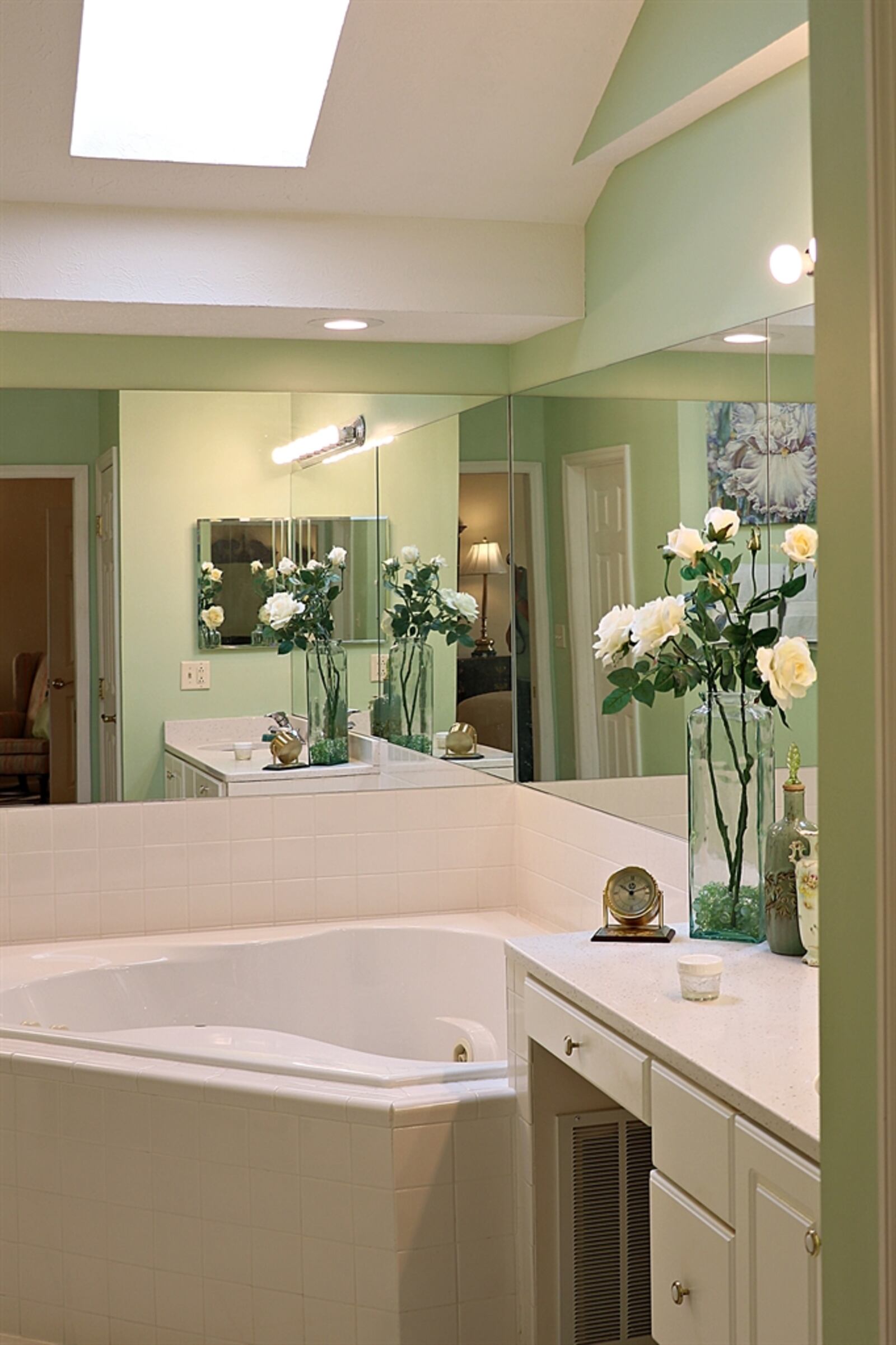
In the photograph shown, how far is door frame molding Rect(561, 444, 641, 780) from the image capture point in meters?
3.45

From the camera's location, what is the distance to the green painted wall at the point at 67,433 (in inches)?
145

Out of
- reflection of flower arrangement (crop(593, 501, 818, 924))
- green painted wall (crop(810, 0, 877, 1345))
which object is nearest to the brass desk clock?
reflection of flower arrangement (crop(593, 501, 818, 924))

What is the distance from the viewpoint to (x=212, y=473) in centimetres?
386

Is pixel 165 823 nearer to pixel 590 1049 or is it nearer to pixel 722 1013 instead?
pixel 590 1049

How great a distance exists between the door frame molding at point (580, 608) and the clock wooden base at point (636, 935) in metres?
0.85

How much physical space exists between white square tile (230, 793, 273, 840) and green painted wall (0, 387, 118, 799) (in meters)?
0.37

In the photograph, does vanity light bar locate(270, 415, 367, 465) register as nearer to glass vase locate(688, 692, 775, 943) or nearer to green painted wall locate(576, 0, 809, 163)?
green painted wall locate(576, 0, 809, 163)

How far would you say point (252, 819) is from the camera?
12.6 ft

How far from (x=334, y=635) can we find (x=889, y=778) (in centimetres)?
295

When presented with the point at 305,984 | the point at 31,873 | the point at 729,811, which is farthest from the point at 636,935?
the point at 31,873

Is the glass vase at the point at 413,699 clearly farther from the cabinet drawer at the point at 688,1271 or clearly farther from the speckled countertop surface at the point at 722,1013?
the cabinet drawer at the point at 688,1271

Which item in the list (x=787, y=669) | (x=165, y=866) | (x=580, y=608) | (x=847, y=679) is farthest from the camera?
(x=165, y=866)

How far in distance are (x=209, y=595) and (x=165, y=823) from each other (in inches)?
24.8

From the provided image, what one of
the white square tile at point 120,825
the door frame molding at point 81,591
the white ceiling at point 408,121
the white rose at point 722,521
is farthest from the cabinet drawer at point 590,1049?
the white ceiling at point 408,121
